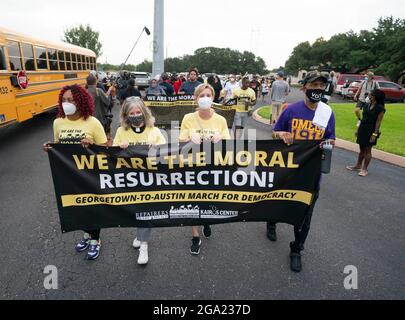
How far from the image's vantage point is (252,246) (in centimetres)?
362

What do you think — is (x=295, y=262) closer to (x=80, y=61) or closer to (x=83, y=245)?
(x=83, y=245)

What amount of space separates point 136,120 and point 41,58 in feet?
30.1

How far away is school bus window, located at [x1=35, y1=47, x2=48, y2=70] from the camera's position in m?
9.81

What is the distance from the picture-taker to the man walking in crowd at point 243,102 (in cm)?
841

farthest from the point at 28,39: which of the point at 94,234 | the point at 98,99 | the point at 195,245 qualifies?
the point at 195,245

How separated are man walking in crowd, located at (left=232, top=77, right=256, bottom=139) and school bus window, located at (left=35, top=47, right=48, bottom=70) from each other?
6.92 m

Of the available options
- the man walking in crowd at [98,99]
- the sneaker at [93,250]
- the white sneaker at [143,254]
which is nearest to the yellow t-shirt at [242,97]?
the man walking in crowd at [98,99]

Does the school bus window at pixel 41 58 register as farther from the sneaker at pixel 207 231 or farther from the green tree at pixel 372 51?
the green tree at pixel 372 51

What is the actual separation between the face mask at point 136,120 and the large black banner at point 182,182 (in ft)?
1.14

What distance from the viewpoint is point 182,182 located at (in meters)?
3.02

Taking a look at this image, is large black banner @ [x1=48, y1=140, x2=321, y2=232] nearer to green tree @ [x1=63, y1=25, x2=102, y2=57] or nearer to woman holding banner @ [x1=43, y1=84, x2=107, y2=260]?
woman holding banner @ [x1=43, y1=84, x2=107, y2=260]
